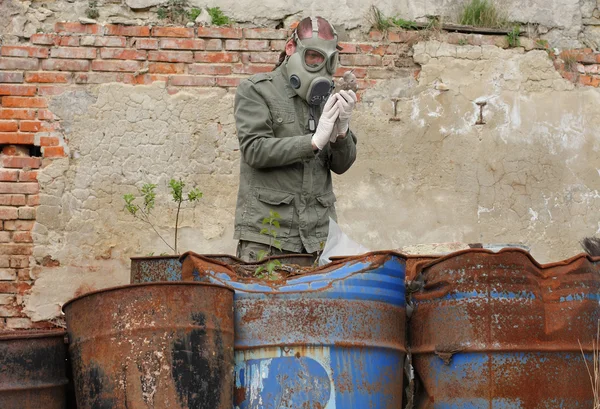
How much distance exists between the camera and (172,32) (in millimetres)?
6477

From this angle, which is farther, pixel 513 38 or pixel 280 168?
pixel 513 38

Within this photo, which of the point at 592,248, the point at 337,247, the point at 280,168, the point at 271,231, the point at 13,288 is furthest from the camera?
the point at 13,288

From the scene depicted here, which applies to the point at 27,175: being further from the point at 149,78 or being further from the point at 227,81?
the point at 227,81

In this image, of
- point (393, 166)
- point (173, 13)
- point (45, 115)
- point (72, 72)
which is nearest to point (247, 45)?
point (173, 13)

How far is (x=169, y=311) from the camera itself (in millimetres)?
3203

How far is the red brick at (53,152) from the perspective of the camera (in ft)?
20.7

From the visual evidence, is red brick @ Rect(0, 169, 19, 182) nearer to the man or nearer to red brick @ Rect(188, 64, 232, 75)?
red brick @ Rect(188, 64, 232, 75)

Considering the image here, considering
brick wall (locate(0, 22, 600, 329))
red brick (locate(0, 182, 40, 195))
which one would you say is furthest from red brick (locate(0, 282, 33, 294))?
red brick (locate(0, 182, 40, 195))

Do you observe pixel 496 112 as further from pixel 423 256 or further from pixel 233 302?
pixel 233 302

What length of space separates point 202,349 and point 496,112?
408 cm

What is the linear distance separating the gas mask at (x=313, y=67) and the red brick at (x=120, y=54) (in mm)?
2177

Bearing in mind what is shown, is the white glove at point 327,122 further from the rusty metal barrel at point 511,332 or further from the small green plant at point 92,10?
the small green plant at point 92,10

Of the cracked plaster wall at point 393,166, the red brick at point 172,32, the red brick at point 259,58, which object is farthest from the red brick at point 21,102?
the red brick at point 259,58

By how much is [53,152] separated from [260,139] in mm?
2431
